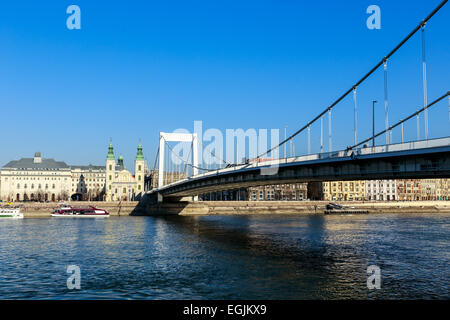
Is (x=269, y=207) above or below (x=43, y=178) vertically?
below

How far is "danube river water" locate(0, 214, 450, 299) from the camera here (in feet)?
80.0

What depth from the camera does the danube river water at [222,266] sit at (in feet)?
80.0

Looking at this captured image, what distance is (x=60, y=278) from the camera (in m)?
27.9

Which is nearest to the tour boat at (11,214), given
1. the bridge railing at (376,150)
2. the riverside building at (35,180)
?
the bridge railing at (376,150)

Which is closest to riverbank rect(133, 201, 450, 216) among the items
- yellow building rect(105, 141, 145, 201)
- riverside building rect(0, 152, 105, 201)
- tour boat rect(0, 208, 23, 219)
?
tour boat rect(0, 208, 23, 219)

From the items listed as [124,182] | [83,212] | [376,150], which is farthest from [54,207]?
[376,150]

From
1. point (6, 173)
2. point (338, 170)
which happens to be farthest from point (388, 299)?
point (6, 173)

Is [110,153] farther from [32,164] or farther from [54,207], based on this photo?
[54,207]

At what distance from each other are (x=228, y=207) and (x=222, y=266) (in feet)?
284

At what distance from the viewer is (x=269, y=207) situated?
122 m

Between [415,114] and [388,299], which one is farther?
[415,114]

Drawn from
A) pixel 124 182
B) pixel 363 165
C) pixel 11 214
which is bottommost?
pixel 11 214
